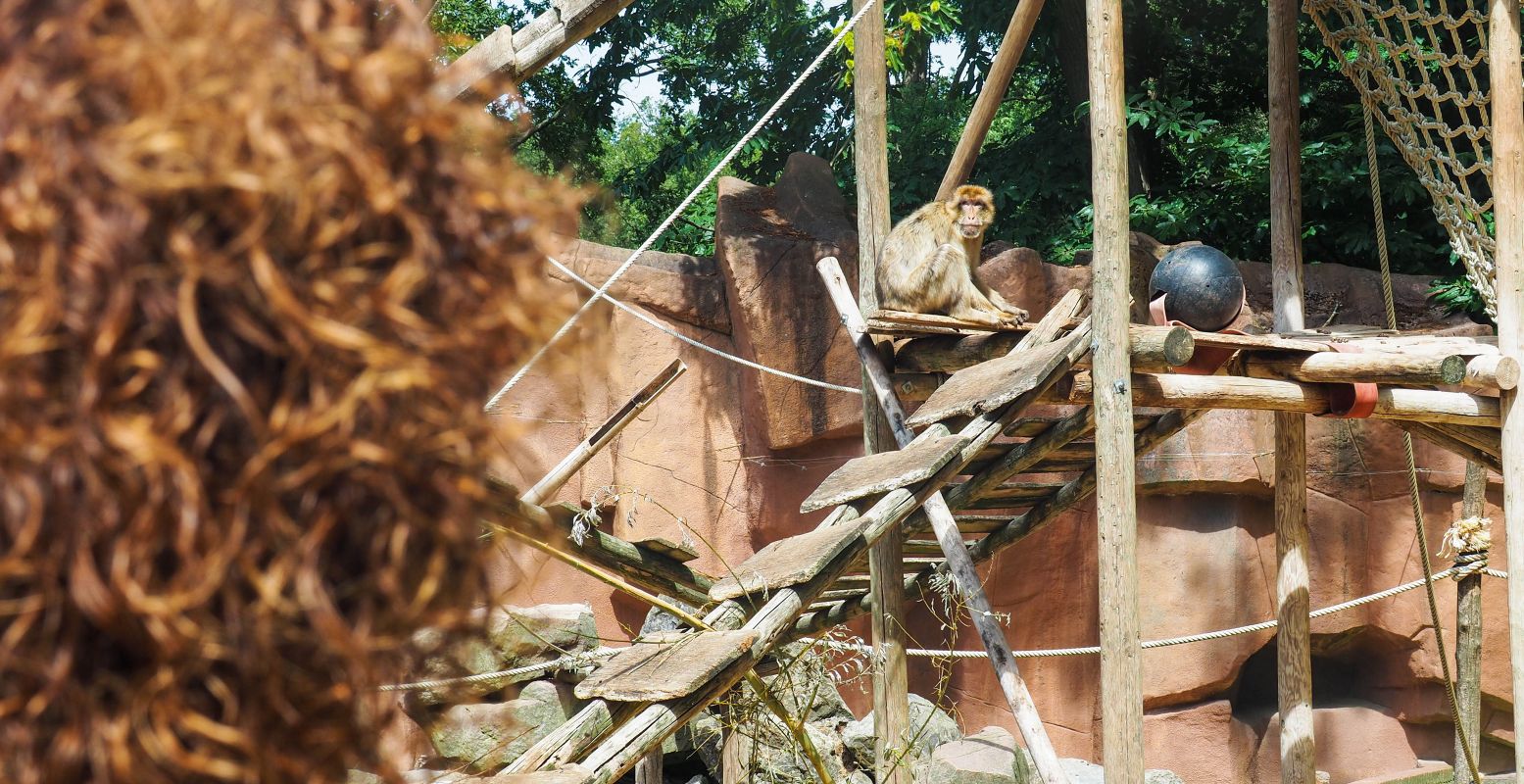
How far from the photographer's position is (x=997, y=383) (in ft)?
15.7

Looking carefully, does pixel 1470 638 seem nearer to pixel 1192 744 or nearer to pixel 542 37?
pixel 1192 744

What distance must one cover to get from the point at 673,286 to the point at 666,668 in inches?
218

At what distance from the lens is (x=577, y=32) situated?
3.16 metres

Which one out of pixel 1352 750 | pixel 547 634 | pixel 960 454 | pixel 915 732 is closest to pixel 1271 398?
pixel 960 454

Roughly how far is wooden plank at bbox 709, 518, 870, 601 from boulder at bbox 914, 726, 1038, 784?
2.89 metres

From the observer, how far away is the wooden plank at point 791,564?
4199mm

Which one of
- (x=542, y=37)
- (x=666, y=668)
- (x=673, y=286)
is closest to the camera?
(x=542, y=37)

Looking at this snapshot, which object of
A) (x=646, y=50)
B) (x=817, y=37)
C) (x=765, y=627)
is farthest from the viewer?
(x=646, y=50)

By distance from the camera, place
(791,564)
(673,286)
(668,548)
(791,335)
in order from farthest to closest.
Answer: (673,286) < (791,335) < (668,548) < (791,564)

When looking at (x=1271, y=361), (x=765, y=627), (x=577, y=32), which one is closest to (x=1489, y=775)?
(x=1271, y=361)

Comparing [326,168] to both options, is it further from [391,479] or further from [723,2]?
[723,2]

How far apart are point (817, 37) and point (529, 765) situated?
935 centimetres

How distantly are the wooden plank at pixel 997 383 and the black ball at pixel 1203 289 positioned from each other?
0.81m

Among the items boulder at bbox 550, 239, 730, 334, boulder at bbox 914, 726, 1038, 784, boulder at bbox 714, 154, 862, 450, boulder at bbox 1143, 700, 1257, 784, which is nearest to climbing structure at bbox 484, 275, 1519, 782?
boulder at bbox 914, 726, 1038, 784
